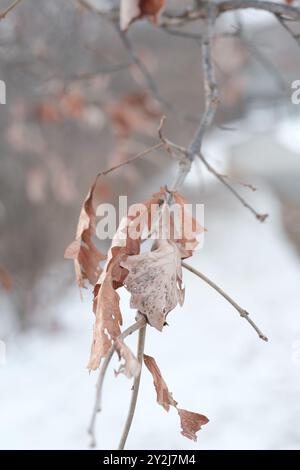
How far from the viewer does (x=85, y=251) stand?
92 cm

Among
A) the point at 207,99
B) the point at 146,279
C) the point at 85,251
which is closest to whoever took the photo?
the point at 146,279

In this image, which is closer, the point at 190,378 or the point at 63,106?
the point at 190,378

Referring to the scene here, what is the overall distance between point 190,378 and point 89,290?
166cm

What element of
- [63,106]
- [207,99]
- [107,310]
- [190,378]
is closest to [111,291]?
[107,310]

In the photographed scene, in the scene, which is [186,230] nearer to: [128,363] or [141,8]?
[128,363]

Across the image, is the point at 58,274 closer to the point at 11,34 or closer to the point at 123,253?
the point at 11,34

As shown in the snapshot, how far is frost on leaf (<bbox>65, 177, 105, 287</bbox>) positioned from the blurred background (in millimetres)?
231

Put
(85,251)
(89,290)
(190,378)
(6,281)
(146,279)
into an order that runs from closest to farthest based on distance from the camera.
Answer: (146,279) < (85,251) < (6,281) < (190,378) < (89,290)

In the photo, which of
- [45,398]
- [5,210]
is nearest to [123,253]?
[45,398]

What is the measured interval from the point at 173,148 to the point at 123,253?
20 cm

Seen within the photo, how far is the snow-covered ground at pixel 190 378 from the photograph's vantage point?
7.22 feet

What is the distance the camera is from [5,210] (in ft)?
13.8

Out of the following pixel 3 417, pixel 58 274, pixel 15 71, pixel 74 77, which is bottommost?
pixel 3 417

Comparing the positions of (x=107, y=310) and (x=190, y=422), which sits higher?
(x=107, y=310)
